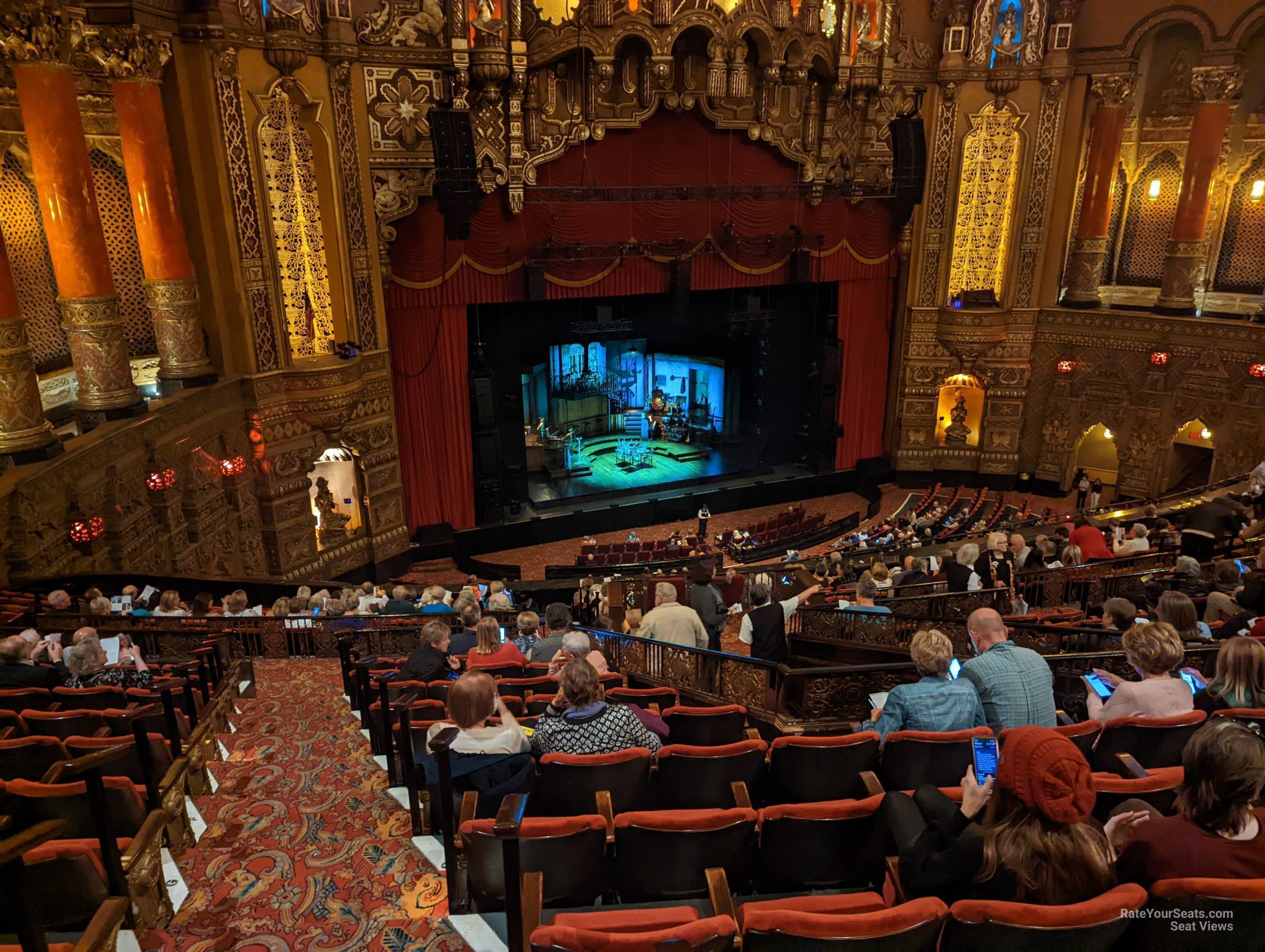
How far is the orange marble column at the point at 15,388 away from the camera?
8.49 m

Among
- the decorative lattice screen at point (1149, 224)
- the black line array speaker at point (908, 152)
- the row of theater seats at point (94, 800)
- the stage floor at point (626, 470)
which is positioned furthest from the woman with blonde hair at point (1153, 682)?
the decorative lattice screen at point (1149, 224)

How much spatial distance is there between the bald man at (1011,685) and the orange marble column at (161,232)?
36.2 feet

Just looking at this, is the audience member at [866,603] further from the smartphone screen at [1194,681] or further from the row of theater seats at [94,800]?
the row of theater seats at [94,800]

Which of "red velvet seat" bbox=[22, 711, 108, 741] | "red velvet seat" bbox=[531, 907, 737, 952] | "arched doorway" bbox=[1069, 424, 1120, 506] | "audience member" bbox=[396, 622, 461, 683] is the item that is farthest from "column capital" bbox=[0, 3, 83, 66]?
"arched doorway" bbox=[1069, 424, 1120, 506]

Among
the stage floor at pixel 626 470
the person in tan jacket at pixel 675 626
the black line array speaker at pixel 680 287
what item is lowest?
the stage floor at pixel 626 470

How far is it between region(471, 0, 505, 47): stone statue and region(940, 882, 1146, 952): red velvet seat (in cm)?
1429

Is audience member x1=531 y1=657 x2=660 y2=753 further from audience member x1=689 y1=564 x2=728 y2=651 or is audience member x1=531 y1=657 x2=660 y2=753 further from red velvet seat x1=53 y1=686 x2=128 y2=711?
audience member x1=689 y1=564 x2=728 y2=651

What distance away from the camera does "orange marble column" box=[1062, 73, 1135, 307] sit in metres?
17.1

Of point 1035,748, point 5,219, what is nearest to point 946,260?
point 5,219

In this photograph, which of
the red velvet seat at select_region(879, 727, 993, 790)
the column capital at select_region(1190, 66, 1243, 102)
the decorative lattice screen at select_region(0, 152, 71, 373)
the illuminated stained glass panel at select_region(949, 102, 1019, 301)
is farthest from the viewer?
the illuminated stained glass panel at select_region(949, 102, 1019, 301)

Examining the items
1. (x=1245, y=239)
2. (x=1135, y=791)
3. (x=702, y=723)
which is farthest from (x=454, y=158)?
(x=1245, y=239)

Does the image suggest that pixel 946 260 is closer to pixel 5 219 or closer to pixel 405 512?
pixel 405 512

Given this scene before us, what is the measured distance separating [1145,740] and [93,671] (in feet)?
19.6

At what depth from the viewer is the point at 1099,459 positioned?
19578mm
